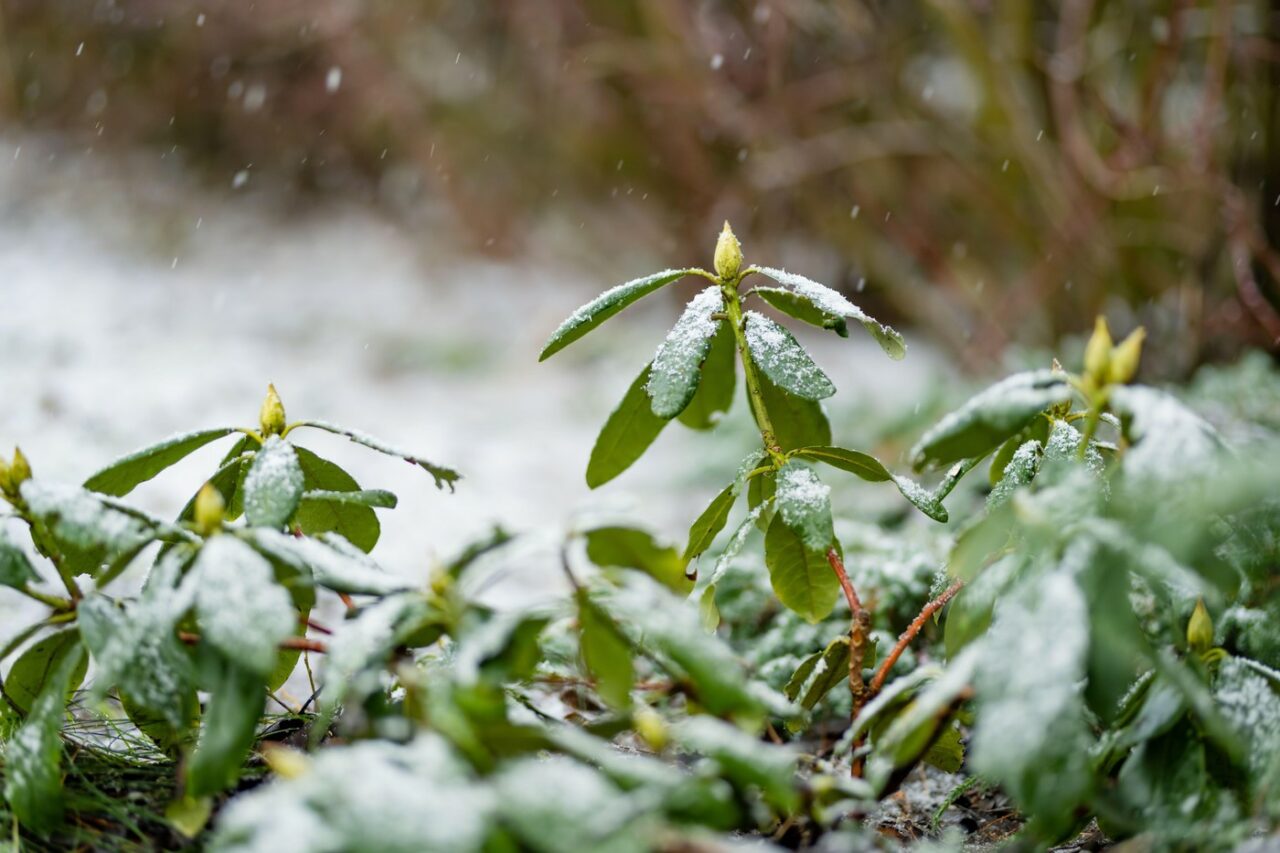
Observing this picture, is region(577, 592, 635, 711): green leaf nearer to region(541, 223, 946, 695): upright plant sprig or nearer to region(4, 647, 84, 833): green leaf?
region(541, 223, 946, 695): upright plant sprig

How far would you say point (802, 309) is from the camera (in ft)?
3.26

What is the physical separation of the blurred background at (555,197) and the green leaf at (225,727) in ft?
6.80

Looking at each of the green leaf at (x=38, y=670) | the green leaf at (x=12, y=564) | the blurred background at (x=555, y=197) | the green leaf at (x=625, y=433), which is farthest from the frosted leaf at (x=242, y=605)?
the blurred background at (x=555, y=197)

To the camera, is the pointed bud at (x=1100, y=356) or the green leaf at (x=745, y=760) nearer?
the green leaf at (x=745, y=760)

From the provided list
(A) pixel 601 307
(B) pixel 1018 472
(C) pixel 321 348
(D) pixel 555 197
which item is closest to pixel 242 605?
(A) pixel 601 307

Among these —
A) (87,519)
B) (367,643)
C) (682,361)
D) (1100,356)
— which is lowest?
(367,643)

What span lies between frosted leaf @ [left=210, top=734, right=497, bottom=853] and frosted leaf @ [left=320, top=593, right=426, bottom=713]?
68mm

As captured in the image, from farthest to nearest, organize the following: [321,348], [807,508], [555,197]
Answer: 1. [555,197]
2. [321,348]
3. [807,508]

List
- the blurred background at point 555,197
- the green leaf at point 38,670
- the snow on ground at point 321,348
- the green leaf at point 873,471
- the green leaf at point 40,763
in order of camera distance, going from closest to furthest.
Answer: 1. the green leaf at point 40,763
2. the green leaf at point 38,670
3. the green leaf at point 873,471
4. the snow on ground at point 321,348
5. the blurred background at point 555,197

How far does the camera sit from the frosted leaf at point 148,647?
72 centimetres

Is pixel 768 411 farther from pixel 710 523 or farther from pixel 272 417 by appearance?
pixel 272 417

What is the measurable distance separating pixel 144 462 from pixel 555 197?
5.49m

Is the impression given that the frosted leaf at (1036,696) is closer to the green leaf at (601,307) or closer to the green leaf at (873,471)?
the green leaf at (873,471)

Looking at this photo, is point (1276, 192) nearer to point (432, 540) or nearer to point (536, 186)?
point (432, 540)
